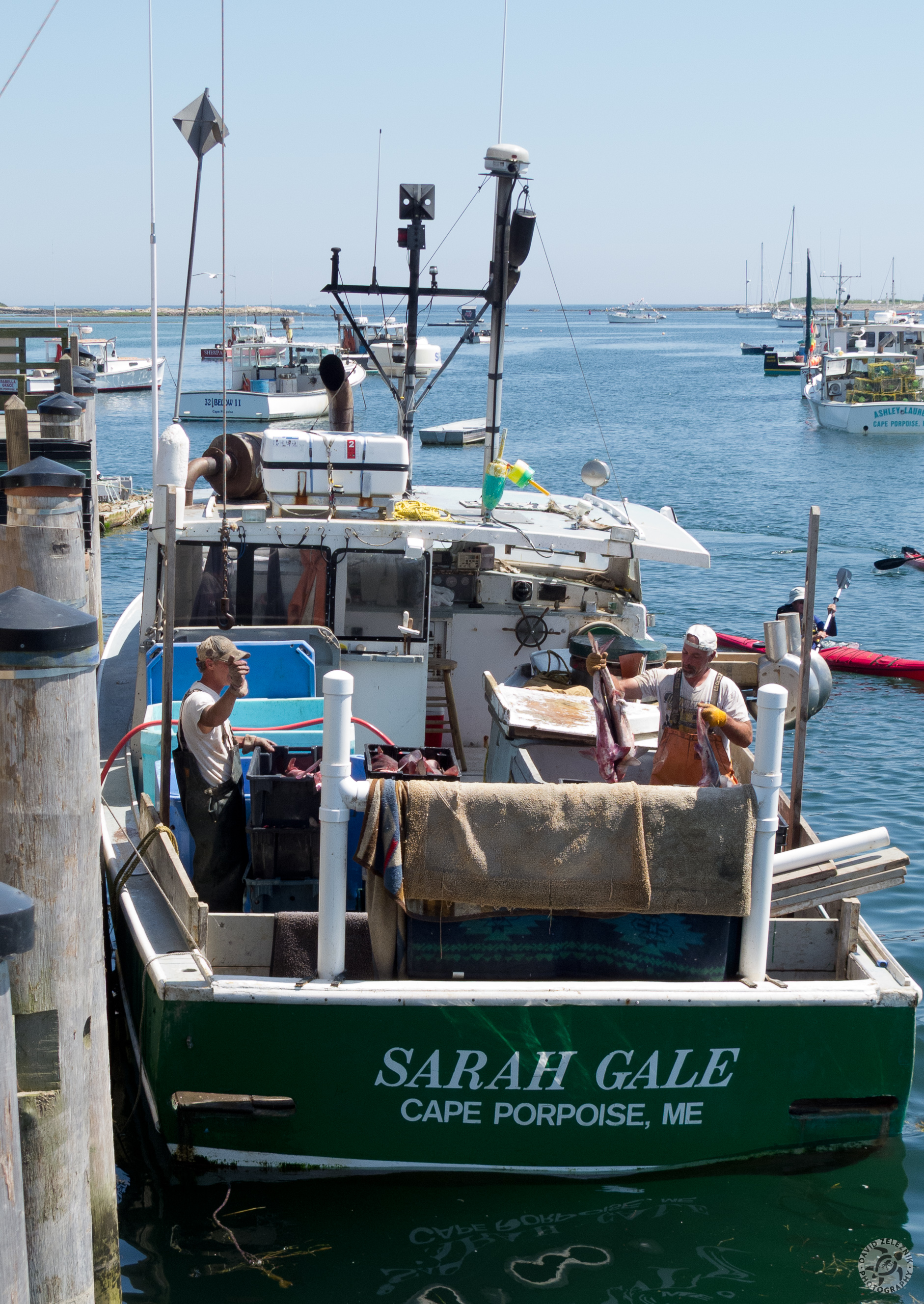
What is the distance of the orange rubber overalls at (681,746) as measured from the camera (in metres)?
6.09

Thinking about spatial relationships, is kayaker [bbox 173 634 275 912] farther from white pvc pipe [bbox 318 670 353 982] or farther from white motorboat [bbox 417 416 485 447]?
white motorboat [bbox 417 416 485 447]

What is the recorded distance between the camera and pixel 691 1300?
5.22 meters

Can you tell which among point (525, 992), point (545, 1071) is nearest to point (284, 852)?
point (525, 992)

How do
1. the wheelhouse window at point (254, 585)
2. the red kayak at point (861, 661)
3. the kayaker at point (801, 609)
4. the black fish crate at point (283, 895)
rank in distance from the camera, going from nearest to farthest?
the black fish crate at point (283, 895) < the wheelhouse window at point (254, 585) < the kayaker at point (801, 609) < the red kayak at point (861, 661)

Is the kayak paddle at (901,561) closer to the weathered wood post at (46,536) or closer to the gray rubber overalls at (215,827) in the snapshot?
the gray rubber overalls at (215,827)

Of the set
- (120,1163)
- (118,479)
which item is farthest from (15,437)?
(118,479)

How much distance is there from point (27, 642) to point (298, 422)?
5009cm

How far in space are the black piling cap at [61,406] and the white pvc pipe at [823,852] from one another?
929cm

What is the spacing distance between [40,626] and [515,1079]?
2765 mm

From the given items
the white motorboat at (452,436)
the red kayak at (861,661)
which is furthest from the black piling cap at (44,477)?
the white motorboat at (452,436)

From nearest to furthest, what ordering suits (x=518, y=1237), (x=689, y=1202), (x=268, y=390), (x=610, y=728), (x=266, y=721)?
(x=518, y=1237), (x=689, y=1202), (x=610, y=728), (x=266, y=721), (x=268, y=390)

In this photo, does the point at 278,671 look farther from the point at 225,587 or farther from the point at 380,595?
the point at 380,595

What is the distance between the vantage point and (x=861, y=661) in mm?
17500

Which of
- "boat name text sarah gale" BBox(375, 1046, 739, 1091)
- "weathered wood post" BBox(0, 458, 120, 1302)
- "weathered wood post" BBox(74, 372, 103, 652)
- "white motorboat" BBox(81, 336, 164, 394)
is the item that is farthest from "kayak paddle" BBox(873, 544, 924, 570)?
"white motorboat" BBox(81, 336, 164, 394)
